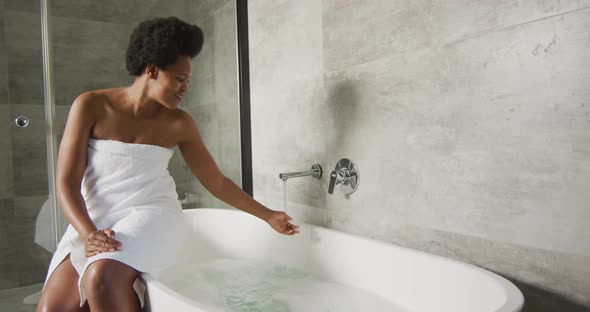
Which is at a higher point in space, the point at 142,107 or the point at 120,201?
the point at 142,107

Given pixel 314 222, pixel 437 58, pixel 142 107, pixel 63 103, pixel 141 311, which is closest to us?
pixel 141 311

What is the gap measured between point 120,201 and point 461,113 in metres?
1.05

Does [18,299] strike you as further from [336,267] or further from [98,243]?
[336,267]

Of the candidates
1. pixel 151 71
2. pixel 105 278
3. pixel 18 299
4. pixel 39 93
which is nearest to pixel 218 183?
pixel 151 71

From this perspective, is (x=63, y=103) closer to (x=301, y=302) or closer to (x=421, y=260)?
(x=301, y=302)

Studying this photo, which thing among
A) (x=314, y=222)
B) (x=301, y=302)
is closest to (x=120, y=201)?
(x=301, y=302)

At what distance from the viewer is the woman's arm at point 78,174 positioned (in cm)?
108

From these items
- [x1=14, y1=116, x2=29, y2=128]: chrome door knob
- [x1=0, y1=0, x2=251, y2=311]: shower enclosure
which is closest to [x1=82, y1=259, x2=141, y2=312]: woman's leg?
[x1=0, y1=0, x2=251, y2=311]: shower enclosure

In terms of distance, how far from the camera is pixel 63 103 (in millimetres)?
Result: 2074

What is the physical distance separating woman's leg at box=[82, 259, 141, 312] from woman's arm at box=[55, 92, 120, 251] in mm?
52

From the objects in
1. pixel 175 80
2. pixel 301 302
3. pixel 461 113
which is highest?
pixel 175 80

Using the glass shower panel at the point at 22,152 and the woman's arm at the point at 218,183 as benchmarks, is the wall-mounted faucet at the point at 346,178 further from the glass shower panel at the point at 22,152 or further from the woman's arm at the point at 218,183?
the glass shower panel at the point at 22,152

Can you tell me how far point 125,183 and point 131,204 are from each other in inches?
2.7

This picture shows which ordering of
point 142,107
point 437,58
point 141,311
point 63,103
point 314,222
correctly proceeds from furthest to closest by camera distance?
point 63,103 < point 314,222 < point 142,107 < point 437,58 < point 141,311
